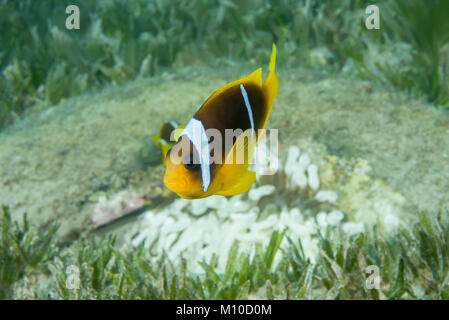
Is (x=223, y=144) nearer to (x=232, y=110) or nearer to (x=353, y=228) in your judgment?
(x=232, y=110)

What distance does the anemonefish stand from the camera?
1.13m

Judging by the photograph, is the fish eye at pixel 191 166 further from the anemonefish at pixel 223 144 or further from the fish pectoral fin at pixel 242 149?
the fish pectoral fin at pixel 242 149

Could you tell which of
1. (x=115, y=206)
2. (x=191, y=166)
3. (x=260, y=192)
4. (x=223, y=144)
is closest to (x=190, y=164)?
(x=191, y=166)

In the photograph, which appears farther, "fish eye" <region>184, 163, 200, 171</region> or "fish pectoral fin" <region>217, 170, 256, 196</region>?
"fish pectoral fin" <region>217, 170, 256, 196</region>

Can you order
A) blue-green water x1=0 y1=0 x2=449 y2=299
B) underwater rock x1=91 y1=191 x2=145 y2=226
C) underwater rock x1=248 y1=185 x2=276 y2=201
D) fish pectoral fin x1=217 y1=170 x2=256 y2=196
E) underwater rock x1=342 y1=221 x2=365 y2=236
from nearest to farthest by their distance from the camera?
fish pectoral fin x1=217 y1=170 x2=256 y2=196 < underwater rock x1=342 y1=221 x2=365 y2=236 < blue-green water x1=0 y1=0 x2=449 y2=299 < underwater rock x1=248 y1=185 x2=276 y2=201 < underwater rock x1=91 y1=191 x2=145 y2=226

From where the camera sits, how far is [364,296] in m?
2.07

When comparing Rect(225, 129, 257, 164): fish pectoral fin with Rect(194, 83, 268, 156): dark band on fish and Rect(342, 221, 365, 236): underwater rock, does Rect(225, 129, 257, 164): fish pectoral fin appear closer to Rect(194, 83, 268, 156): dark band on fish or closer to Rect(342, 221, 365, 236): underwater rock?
Rect(194, 83, 268, 156): dark band on fish

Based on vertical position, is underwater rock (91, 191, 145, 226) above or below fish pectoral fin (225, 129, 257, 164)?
below

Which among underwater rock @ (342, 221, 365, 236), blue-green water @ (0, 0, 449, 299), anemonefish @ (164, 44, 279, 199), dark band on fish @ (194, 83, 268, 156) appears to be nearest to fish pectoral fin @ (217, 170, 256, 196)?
anemonefish @ (164, 44, 279, 199)

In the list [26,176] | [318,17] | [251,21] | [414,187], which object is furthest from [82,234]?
[318,17]

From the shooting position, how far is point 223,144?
119 cm

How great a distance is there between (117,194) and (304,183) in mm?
1731

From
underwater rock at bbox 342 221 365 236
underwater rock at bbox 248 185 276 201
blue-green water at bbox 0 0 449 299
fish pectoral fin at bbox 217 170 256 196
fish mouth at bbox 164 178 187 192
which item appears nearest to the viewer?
fish mouth at bbox 164 178 187 192

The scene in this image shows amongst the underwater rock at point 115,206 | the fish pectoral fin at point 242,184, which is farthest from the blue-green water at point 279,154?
the fish pectoral fin at point 242,184
